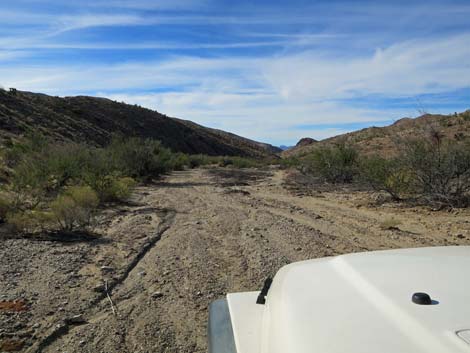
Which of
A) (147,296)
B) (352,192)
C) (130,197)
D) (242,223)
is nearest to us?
(147,296)

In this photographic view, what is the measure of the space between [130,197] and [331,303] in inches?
586

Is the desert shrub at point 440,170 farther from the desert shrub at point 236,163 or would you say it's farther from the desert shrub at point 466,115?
the desert shrub at point 236,163

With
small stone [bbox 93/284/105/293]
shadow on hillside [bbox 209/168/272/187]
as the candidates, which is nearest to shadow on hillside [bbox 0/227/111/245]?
small stone [bbox 93/284/105/293]

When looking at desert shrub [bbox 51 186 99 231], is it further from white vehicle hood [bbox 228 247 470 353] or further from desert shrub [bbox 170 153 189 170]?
desert shrub [bbox 170 153 189 170]

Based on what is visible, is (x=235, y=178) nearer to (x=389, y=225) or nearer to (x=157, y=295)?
(x=389, y=225)

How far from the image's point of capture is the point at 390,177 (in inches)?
577

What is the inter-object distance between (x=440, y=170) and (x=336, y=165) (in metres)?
9.39

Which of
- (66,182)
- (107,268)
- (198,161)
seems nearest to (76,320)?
(107,268)

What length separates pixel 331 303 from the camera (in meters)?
2.01

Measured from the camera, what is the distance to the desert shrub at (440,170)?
1280cm

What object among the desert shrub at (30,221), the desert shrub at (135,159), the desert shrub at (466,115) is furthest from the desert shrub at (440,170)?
the desert shrub at (466,115)

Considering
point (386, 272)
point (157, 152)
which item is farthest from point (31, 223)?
point (157, 152)

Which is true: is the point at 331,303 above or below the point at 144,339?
above

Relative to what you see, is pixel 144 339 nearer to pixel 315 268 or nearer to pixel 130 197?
pixel 315 268
